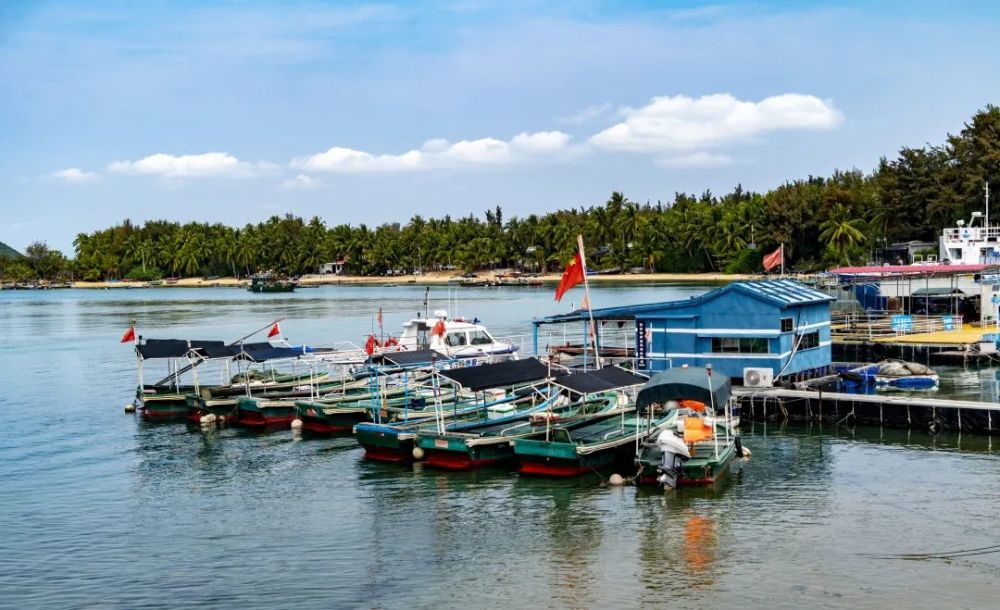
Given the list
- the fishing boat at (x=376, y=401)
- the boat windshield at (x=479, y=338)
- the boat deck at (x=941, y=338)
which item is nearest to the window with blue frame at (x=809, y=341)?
the boat windshield at (x=479, y=338)

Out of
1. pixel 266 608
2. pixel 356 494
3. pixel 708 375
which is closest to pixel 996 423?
pixel 708 375

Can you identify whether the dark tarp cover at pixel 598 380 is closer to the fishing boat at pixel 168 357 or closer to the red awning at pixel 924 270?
the fishing boat at pixel 168 357

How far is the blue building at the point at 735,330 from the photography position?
1518 inches

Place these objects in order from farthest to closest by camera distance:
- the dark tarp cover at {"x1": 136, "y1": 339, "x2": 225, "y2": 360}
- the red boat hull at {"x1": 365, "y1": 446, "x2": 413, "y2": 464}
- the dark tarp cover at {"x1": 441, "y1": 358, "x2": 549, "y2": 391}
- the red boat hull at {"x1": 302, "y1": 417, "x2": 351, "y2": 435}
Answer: the dark tarp cover at {"x1": 136, "y1": 339, "x2": 225, "y2": 360} < the red boat hull at {"x1": 302, "y1": 417, "x2": 351, "y2": 435} < the red boat hull at {"x1": 365, "y1": 446, "x2": 413, "y2": 464} < the dark tarp cover at {"x1": 441, "y1": 358, "x2": 549, "y2": 391}

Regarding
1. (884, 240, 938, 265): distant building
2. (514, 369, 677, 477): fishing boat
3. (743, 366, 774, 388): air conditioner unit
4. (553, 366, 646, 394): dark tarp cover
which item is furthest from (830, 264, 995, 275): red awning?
(514, 369, 677, 477): fishing boat

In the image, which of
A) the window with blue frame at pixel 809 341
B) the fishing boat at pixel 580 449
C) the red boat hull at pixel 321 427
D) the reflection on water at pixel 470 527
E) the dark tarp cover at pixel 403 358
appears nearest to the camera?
the reflection on water at pixel 470 527

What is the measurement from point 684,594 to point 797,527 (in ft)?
17.6

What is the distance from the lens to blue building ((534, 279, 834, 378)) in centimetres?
3856

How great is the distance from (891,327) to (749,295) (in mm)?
23923

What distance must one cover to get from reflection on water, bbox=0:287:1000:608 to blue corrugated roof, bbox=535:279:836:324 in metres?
5.31

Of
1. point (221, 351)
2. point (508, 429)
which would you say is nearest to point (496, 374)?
point (508, 429)

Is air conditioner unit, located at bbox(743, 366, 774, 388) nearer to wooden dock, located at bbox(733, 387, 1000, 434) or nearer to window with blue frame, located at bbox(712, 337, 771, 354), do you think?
wooden dock, located at bbox(733, 387, 1000, 434)

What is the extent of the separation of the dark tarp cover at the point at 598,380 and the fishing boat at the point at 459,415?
1264mm

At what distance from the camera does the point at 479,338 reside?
4694cm
